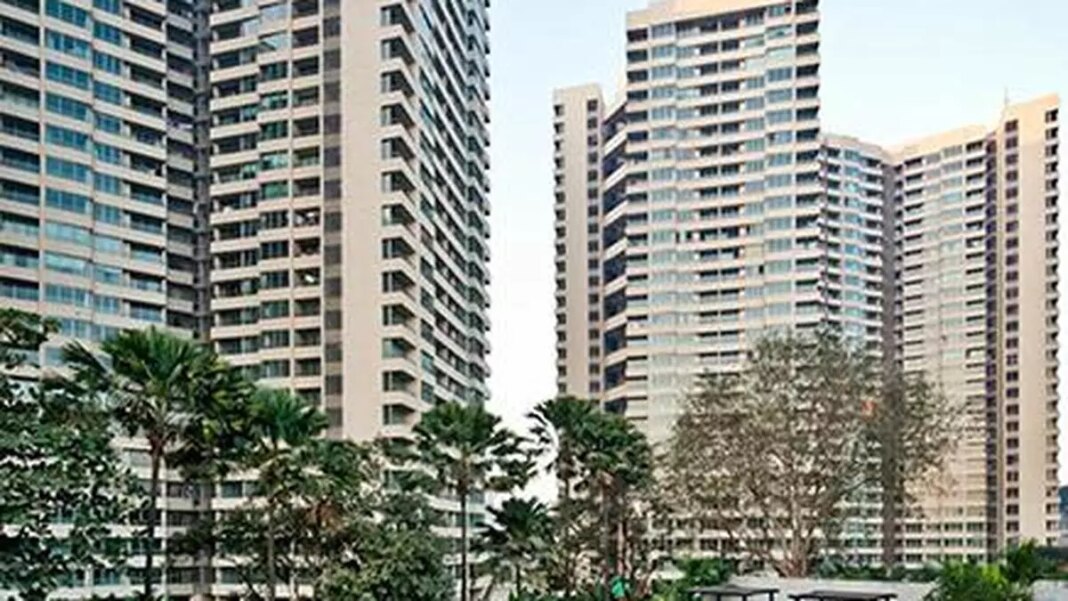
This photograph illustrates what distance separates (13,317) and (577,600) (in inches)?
913

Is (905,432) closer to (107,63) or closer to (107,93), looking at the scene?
(107,93)

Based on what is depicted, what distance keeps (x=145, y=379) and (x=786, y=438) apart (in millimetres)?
26078

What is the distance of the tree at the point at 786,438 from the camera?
140 ft

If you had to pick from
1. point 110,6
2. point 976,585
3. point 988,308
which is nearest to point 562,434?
point 976,585

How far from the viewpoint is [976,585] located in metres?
25.9

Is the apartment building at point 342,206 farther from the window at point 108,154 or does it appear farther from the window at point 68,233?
the window at point 68,233

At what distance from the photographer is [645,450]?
43344 millimetres

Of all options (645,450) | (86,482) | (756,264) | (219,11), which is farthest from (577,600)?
(756,264)

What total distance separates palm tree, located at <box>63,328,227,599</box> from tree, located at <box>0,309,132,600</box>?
26.3 inches

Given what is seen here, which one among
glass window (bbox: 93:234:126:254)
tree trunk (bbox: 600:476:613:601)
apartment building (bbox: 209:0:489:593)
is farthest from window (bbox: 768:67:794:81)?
tree trunk (bbox: 600:476:613:601)

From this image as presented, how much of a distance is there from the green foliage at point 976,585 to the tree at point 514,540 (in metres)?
12.5

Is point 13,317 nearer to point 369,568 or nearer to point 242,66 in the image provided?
point 369,568

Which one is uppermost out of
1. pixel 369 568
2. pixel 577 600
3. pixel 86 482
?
pixel 86 482

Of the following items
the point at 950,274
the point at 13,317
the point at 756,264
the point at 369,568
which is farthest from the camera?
the point at 950,274
